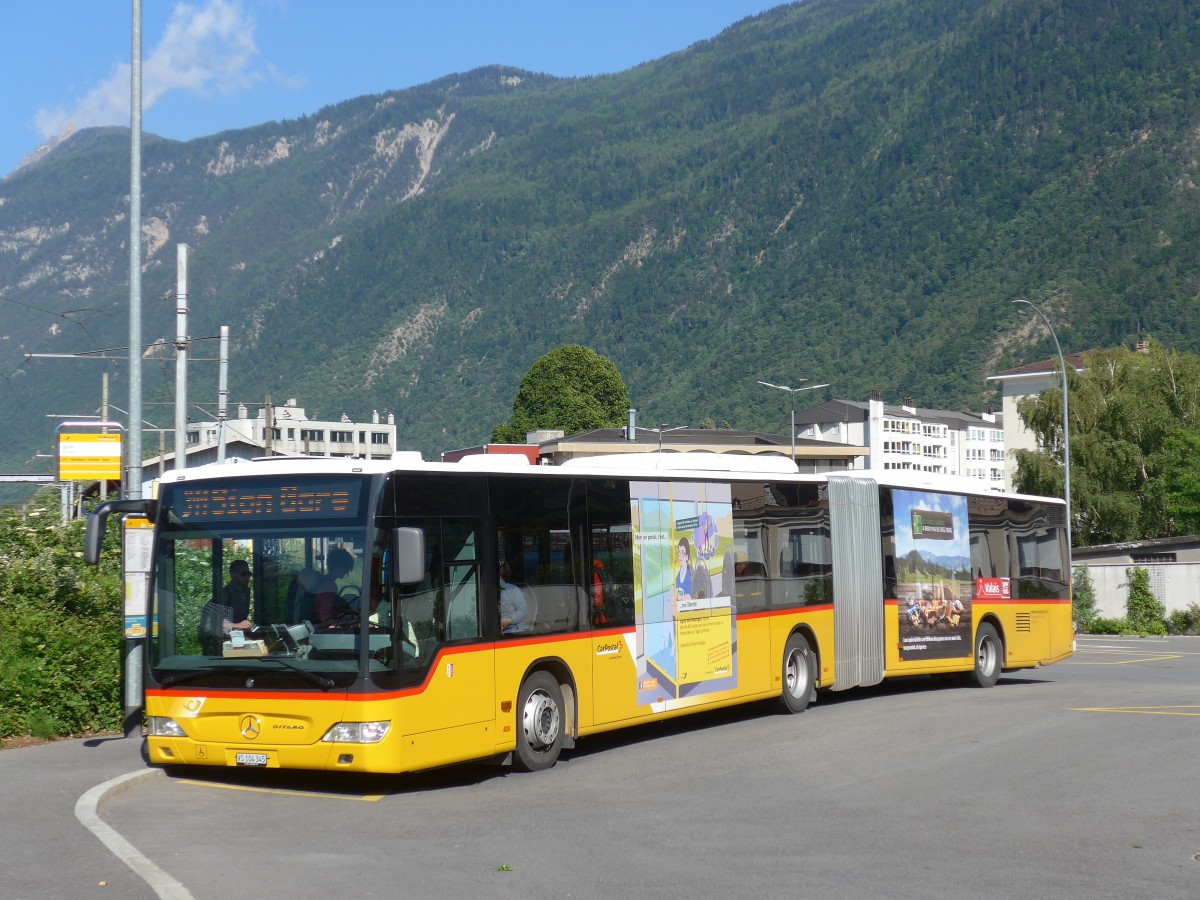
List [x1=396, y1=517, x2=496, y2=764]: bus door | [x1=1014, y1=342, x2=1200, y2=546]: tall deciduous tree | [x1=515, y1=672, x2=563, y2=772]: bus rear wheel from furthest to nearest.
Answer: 1. [x1=1014, y1=342, x2=1200, y2=546]: tall deciduous tree
2. [x1=515, y1=672, x2=563, y2=772]: bus rear wheel
3. [x1=396, y1=517, x2=496, y2=764]: bus door

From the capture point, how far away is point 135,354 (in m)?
16.1

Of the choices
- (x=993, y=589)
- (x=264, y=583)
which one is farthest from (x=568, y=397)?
(x=264, y=583)

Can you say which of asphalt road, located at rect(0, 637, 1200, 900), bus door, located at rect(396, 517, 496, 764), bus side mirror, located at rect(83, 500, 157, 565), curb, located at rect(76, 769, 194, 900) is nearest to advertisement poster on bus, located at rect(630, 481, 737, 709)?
asphalt road, located at rect(0, 637, 1200, 900)

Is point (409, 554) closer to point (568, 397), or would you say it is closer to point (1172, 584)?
point (1172, 584)

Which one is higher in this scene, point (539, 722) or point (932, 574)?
point (932, 574)

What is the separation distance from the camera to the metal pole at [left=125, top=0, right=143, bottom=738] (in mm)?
14844

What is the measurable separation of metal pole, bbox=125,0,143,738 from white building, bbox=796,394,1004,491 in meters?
122

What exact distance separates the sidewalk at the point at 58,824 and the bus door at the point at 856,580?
877 cm

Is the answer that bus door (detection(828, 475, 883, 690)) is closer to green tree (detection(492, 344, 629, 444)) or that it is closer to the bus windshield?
the bus windshield

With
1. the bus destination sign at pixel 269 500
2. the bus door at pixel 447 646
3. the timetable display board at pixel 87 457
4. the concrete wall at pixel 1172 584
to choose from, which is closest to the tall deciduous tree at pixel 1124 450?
the concrete wall at pixel 1172 584

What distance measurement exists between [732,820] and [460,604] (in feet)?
9.76

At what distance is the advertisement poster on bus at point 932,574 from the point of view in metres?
20.4

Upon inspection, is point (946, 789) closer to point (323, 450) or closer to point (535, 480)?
point (535, 480)

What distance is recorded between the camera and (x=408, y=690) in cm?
1155
